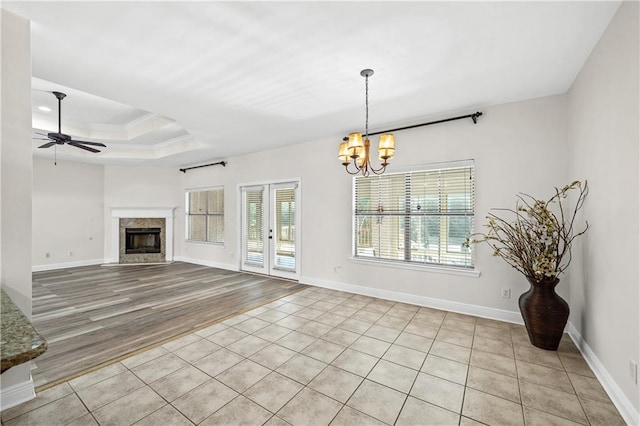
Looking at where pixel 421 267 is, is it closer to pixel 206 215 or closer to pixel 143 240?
pixel 206 215

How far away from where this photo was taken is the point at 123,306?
13.3 ft

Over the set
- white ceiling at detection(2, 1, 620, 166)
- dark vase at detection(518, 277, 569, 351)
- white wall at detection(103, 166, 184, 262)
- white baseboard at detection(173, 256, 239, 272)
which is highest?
white ceiling at detection(2, 1, 620, 166)

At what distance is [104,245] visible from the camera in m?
7.48

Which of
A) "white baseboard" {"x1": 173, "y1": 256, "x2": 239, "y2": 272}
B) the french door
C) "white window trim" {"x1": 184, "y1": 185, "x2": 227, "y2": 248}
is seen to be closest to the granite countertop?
the french door

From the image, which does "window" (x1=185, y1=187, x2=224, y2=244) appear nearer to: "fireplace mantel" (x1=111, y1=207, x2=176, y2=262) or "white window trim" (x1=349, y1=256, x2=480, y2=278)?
"fireplace mantel" (x1=111, y1=207, x2=176, y2=262)

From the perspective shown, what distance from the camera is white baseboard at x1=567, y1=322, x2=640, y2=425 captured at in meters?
1.80

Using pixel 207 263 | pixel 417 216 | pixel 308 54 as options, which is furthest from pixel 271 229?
pixel 308 54

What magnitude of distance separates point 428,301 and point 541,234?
5.56 ft

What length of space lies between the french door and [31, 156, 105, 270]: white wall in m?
4.24

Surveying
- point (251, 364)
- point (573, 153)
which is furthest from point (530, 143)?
point (251, 364)

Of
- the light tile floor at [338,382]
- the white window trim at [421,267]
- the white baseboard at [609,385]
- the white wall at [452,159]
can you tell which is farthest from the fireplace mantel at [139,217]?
the white baseboard at [609,385]

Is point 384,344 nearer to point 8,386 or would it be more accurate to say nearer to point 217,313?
point 217,313

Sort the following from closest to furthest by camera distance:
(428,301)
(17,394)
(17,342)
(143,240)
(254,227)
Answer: (17,342) < (17,394) < (428,301) < (254,227) < (143,240)

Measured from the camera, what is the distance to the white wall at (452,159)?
10.9 ft
